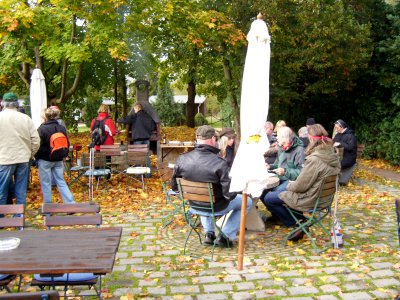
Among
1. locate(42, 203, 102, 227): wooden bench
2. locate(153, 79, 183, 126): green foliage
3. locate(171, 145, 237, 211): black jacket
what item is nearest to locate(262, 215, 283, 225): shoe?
locate(171, 145, 237, 211): black jacket

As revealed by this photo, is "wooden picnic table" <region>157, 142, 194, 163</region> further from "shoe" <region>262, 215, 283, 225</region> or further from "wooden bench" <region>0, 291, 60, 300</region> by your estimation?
"wooden bench" <region>0, 291, 60, 300</region>

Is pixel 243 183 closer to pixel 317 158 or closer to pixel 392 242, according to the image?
pixel 317 158

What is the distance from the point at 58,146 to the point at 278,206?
368 centimetres

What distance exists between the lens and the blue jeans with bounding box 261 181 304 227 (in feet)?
21.4

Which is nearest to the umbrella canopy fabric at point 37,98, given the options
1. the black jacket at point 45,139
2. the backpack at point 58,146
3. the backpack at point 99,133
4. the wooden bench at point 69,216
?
the backpack at point 99,133

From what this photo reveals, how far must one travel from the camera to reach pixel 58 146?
7.55 m

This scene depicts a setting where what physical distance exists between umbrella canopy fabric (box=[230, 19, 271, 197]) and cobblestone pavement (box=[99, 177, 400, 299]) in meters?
0.96

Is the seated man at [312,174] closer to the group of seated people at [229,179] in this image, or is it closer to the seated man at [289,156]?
the group of seated people at [229,179]

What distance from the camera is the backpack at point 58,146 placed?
7.54 metres

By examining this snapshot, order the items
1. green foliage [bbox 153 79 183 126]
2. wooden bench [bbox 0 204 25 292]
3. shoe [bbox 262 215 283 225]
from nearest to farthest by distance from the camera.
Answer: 1. wooden bench [bbox 0 204 25 292]
2. shoe [bbox 262 215 283 225]
3. green foliage [bbox 153 79 183 126]

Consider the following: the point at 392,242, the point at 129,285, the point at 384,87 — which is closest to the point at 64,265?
the point at 129,285

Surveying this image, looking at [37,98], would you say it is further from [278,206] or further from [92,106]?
[92,106]

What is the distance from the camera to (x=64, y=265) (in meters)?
3.27

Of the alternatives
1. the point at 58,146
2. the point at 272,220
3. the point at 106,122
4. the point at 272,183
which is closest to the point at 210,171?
the point at 272,183
